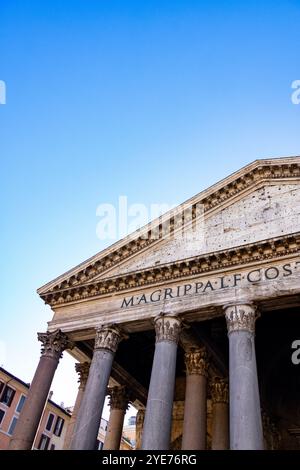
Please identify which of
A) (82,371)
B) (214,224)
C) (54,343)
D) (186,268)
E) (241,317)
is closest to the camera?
(241,317)

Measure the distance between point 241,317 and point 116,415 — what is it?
7.63 meters

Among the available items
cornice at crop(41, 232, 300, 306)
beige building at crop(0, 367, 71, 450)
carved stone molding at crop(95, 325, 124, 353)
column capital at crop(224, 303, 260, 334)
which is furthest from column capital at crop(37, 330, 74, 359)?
beige building at crop(0, 367, 71, 450)

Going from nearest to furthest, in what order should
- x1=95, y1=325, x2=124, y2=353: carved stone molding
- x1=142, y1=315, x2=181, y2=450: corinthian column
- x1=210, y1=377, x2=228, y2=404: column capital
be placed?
x1=142, y1=315, x2=181, y2=450: corinthian column, x1=95, y1=325, x2=124, y2=353: carved stone molding, x1=210, y1=377, x2=228, y2=404: column capital

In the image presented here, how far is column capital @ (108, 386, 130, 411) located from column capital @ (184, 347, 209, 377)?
13.9 ft

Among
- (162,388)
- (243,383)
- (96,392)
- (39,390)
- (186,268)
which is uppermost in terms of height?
(186,268)

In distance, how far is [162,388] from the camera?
948 cm

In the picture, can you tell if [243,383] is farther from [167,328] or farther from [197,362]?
[197,362]

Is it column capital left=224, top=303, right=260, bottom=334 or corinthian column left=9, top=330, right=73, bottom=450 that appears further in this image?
corinthian column left=9, top=330, right=73, bottom=450

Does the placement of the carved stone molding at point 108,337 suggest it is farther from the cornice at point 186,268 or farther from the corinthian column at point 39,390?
the corinthian column at point 39,390

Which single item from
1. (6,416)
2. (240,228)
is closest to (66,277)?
(240,228)

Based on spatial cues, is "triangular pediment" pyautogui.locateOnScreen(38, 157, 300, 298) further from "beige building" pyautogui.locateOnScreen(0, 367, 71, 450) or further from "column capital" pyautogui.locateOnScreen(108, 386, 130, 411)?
"beige building" pyautogui.locateOnScreen(0, 367, 71, 450)

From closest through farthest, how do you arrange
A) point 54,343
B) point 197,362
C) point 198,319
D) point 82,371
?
point 198,319 < point 197,362 < point 54,343 < point 82,371

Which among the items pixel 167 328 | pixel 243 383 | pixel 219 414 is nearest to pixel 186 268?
pixel 167 328

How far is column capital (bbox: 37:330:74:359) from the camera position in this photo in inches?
475
